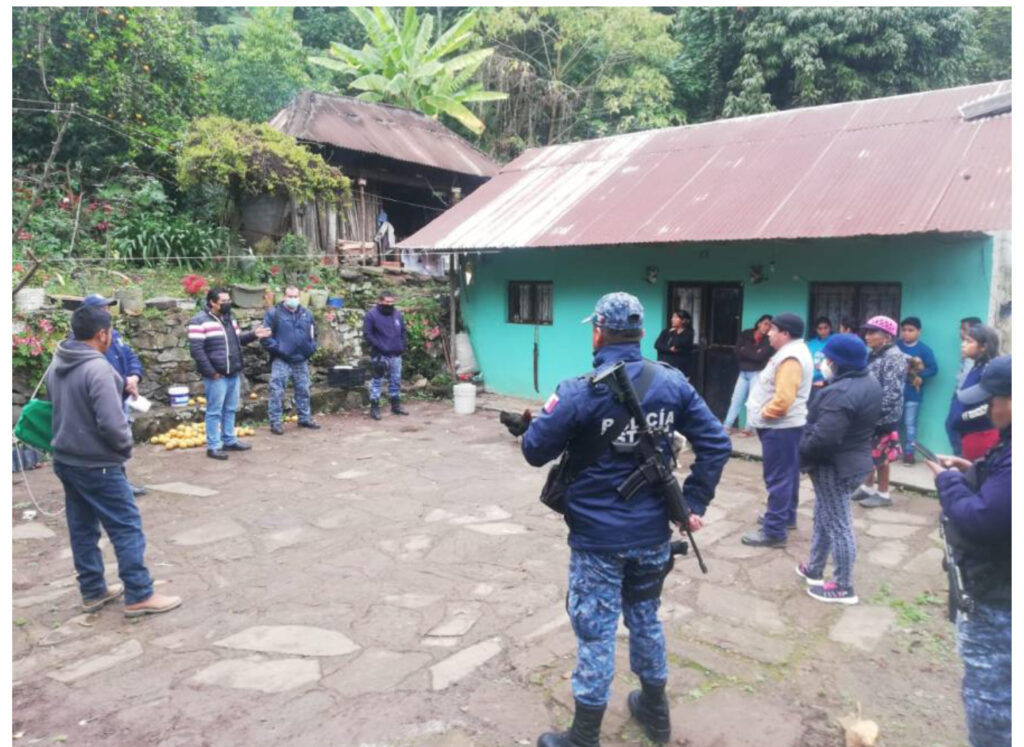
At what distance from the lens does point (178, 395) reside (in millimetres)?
9242

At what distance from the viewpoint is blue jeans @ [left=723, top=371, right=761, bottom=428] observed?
8.80 metres

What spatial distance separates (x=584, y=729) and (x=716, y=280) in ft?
25.3

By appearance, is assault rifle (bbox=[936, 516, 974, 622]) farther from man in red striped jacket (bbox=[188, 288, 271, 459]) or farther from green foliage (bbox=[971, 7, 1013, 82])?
green foliage (bbox=[971, 7, 1013, 82])

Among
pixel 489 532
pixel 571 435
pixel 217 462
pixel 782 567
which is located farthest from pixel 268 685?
pixel 217 462

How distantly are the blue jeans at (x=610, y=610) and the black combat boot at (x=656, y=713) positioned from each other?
45 millimetres

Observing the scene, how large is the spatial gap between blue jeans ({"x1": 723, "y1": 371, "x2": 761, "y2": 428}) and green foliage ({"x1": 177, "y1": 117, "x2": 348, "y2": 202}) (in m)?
8.06

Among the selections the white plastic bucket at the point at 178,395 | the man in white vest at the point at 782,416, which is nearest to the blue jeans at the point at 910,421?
the man in white vest at the point at 782,416

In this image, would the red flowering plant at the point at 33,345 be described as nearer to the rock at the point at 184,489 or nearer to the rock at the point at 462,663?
the rock at the point at 184,489

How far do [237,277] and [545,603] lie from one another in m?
9.43

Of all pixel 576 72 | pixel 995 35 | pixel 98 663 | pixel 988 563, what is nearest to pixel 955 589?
pixel 988 563

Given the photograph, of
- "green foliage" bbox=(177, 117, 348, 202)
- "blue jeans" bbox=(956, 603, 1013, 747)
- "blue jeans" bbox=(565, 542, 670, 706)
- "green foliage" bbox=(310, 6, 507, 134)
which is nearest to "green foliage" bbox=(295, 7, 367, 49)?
"green foliage" bbox=(310, 6, 507, 134)

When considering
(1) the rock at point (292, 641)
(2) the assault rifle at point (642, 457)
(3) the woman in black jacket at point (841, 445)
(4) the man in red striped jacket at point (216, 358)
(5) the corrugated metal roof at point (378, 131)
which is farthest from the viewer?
(5) the corrugated metal roof at point (378, 131)

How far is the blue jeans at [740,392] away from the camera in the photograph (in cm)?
880

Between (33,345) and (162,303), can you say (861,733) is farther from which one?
(162,303)
